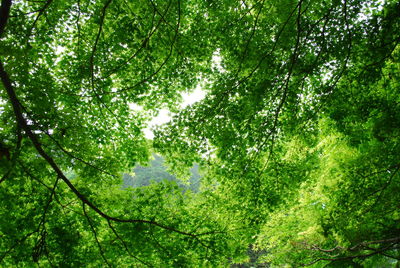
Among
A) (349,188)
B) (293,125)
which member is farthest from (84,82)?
(349,188)

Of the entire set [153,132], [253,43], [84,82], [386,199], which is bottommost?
[386,199]

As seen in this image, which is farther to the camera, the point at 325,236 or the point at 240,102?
the point at 325,236

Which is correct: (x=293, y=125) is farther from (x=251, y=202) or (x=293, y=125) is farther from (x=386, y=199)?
(x=386, y=199)

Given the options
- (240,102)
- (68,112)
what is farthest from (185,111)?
(68,112)

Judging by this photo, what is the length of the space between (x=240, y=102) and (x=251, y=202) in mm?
2236

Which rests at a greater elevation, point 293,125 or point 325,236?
point 293,125

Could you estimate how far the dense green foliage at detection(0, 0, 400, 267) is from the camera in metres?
3.72

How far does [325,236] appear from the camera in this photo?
6.46m

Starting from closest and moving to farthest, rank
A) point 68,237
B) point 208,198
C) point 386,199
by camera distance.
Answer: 1. point 68,237
2. point 386,199
3. point 208,198

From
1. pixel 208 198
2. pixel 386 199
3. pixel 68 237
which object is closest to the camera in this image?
pixel 68 237

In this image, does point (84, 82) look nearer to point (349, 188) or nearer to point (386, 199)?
point (349, 188)

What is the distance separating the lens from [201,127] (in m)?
4.25

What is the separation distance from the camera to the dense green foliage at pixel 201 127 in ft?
12.2

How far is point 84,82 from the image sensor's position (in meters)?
4.86
